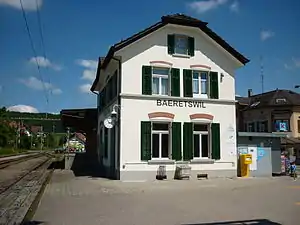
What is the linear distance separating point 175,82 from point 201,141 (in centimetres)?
358

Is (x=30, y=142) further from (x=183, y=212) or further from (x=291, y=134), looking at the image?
(x=183, y=212)

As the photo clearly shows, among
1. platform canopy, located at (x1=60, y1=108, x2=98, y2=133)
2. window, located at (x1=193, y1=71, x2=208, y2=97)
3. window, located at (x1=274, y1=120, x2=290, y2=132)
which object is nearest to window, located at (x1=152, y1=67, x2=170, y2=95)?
window, located at (x1=193, y1=71, x2=208, y2=97)

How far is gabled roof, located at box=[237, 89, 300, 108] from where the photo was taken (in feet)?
155

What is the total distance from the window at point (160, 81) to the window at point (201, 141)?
8.79ft

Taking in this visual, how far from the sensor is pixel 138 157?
18.6 meters

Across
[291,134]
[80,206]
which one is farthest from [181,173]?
[291,134]

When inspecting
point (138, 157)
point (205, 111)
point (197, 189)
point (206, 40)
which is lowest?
point (197, 189)

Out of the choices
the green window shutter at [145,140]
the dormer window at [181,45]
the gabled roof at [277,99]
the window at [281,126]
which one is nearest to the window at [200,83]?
the dormer window at [181,45]

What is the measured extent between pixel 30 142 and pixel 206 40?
3154 inches

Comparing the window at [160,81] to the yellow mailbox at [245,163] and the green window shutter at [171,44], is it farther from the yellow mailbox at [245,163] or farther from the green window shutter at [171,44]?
the yellow mailbox at [245,163]

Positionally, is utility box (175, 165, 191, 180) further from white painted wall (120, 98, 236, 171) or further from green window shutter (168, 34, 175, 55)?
green window shutter (168, 34, 175, 55)

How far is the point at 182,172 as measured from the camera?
1892cm

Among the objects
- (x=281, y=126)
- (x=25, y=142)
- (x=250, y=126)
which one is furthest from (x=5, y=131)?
(x=281, y=126)

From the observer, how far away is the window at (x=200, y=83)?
2062 centimetres
